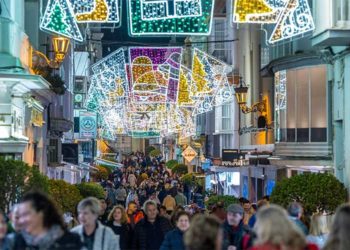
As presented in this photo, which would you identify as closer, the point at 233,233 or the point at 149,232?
the point at 233,233

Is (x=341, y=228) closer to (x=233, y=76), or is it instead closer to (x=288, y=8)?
(x=288, y=8)

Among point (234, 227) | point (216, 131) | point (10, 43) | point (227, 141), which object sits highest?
point (10, 43)

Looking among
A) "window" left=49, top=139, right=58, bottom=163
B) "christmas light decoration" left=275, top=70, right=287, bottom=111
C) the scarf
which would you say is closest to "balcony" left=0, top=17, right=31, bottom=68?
"christmas light decoration" left=275, top=70, right=287, bottom=111

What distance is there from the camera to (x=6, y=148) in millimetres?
23297

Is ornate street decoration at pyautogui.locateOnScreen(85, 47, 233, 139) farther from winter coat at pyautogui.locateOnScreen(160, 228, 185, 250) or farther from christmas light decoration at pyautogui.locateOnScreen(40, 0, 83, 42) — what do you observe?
winter coat at pyautogui.locateOnScreen(160, 228, 185, 250)

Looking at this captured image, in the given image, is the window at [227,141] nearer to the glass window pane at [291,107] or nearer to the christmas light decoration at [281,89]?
the christmas light decoration at [281,89]

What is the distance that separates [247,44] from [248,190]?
7.57 m

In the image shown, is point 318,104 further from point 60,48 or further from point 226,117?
point 226,117

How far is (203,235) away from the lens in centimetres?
748

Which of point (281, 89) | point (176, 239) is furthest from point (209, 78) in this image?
point (176, 239)

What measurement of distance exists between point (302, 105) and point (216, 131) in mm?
27294

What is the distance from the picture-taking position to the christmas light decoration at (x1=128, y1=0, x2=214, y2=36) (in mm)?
19906

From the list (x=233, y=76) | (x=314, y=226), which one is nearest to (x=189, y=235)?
(x=314, y=226)

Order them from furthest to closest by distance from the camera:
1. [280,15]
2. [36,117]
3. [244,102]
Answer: [244,102], [36,117], [280,15]
